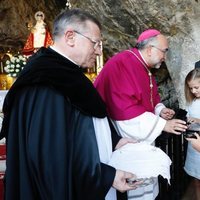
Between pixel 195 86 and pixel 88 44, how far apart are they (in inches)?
64.8

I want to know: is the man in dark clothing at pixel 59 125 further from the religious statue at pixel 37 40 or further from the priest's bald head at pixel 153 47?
the religious statue at pixel 37 40

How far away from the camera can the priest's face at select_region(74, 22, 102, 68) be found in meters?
1.55

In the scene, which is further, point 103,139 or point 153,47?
point 153,47

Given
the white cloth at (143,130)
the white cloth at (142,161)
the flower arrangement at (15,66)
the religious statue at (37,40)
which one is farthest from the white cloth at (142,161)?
the religious statue at (37,40)

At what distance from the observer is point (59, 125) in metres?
1.45

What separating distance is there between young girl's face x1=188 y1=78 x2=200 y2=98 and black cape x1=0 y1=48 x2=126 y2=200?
1592 mm

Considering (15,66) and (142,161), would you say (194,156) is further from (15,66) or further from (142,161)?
(15,66)

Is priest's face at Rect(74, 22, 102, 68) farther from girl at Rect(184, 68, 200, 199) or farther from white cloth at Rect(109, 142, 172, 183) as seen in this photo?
girl at Rect(184, 68, 200, 199)

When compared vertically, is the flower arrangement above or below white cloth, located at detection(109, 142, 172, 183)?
above

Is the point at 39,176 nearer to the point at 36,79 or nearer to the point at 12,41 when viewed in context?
the point at 36,79

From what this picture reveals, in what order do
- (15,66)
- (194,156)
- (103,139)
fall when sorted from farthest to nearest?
(15,66) < (194,156) < (103,139)

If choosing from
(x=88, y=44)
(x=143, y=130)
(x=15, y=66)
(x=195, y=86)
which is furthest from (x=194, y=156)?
(x=15, y=66)

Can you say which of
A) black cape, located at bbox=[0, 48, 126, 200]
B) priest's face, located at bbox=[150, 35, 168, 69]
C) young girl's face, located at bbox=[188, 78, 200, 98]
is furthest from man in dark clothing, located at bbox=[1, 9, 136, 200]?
young girl's face, located at bbox=[188, 78, 200, 98]

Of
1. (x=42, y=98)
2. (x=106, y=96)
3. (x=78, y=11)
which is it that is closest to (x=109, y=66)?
(x=106, y=96)
